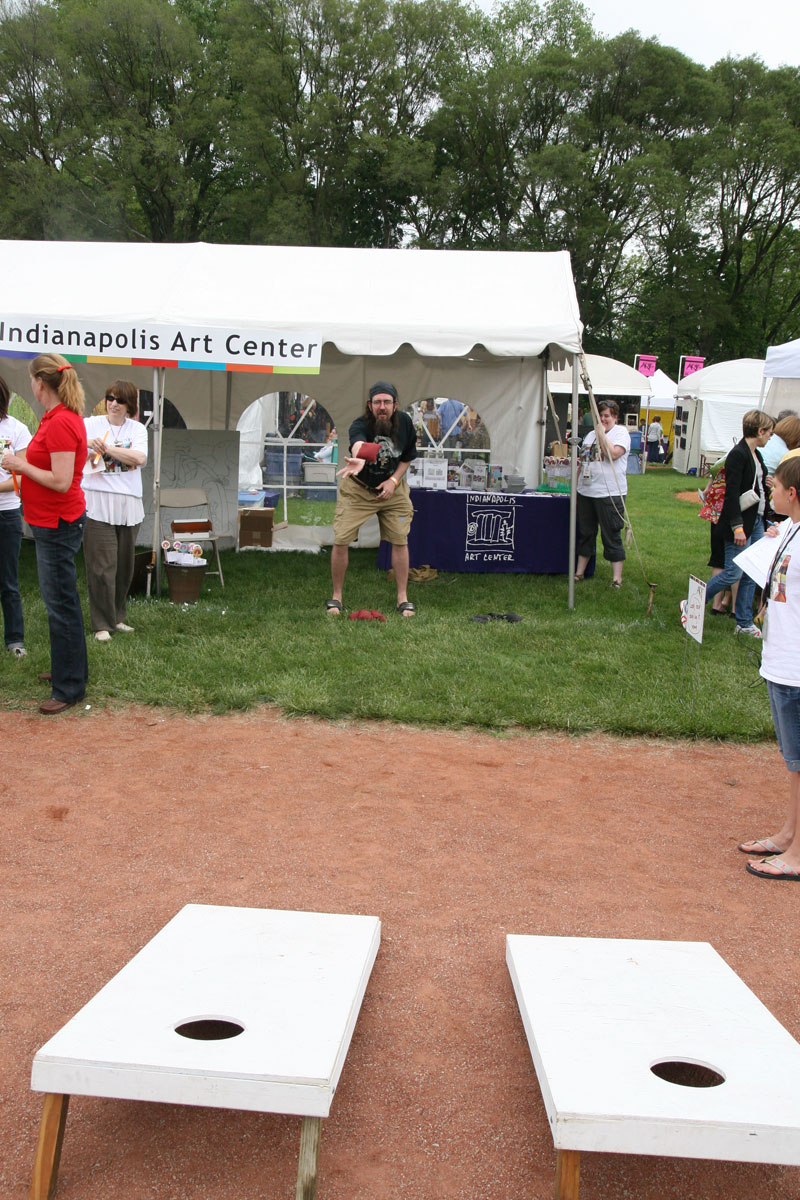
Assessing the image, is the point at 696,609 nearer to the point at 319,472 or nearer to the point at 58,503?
the point at 58,503

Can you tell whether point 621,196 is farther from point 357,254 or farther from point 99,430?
point 99,430

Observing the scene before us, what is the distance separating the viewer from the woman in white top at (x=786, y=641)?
12.2ft

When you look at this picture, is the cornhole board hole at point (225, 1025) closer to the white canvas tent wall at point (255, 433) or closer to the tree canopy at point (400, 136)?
the white canvas tent wall at point (255, 433)

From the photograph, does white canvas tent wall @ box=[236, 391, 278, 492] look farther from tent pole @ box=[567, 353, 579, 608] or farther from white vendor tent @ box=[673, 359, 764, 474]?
white vendor tent @ box=[673, 359, 764, 474]

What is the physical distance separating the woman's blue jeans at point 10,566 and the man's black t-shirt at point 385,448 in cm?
281

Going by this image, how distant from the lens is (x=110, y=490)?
6.88 metres

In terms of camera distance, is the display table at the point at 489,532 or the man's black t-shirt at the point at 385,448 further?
the display table at the point at 489,532

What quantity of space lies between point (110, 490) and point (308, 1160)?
5.52 metres

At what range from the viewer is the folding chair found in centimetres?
898

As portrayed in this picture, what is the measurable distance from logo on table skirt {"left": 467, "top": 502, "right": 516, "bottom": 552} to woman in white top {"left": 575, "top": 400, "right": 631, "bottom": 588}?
37.1 inches

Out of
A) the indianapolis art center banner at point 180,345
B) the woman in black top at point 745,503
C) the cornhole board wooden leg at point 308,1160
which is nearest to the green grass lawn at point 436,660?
the woman in black top at point 745,503

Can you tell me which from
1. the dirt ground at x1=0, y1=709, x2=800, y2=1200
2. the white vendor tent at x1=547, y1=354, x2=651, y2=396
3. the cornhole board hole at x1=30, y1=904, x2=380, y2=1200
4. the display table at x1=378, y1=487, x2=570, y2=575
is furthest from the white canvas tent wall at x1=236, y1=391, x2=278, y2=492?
the white vendor tent at x1=547, y1=354, x2=651, y2=396

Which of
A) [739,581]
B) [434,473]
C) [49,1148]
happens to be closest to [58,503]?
[49,1148]

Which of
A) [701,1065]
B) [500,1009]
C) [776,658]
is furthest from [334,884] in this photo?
[776,658]
